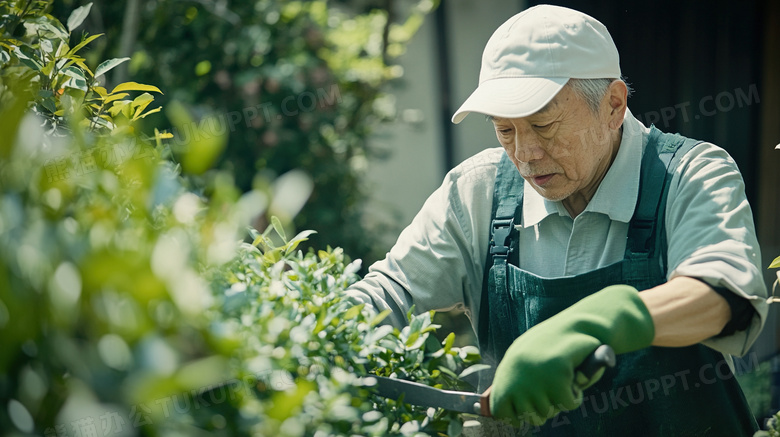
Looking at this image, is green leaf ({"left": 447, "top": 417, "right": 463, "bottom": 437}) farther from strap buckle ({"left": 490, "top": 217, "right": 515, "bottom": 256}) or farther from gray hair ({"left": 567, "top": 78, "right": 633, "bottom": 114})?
gray hair ({"left": 567, "top": 78, "right": 633, "bottom": 114})

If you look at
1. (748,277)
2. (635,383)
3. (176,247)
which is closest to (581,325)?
(748,277)

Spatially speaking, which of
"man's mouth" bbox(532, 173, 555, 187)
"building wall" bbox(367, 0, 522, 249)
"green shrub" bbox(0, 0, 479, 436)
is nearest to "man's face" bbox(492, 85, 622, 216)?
"man's mouth" bbox(532, 173, 555, 187)

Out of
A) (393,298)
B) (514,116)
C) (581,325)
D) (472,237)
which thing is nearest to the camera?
(581,325)

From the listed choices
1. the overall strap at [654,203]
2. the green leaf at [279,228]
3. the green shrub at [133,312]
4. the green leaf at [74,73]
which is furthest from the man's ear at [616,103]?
the green leaf at [74,73]

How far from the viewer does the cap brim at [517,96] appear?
5.28ft

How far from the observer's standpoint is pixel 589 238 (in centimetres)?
180

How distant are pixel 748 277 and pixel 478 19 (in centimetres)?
409

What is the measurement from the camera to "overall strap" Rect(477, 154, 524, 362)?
1.81 meters

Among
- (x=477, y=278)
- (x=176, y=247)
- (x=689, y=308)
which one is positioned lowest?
(x=477, y=278)

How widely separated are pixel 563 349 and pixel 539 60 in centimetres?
72

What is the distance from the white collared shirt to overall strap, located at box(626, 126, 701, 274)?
1.0 inches

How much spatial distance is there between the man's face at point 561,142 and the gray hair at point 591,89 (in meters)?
0.01

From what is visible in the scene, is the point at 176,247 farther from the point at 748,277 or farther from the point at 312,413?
the point at 748,277

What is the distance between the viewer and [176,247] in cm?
71
